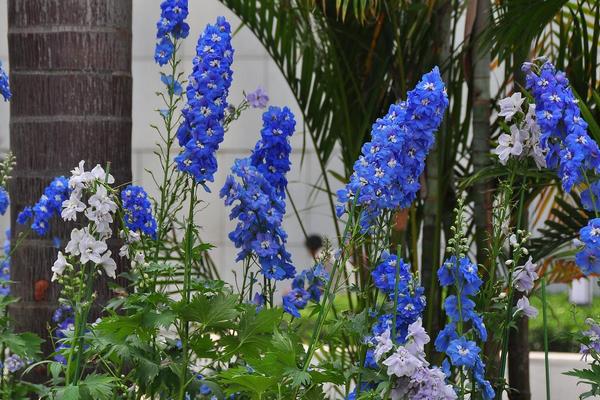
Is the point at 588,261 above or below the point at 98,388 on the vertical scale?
above

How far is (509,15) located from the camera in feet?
10.1

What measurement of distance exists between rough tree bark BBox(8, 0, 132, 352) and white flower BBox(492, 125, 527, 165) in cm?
123

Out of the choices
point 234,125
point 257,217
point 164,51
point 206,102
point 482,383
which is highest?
point 234,125

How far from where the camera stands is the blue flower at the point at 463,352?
209cm

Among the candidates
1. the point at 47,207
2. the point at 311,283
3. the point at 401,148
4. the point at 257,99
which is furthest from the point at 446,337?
the point at 257,99

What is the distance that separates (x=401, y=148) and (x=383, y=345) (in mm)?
363

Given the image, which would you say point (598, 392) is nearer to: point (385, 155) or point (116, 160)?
point (385, 155)

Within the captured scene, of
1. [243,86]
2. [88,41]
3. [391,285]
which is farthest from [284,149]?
[243,86]

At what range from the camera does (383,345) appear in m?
1.95

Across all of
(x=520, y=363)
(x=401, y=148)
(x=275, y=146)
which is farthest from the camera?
(x=520, y=363)

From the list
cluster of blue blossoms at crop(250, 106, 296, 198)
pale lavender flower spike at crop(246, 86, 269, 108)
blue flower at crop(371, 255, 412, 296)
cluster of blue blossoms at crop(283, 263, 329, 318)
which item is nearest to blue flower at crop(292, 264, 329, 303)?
cluster of blue blossoms at crop(283, 263, 329, 318)

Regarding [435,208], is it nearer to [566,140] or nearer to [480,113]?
[480,113]

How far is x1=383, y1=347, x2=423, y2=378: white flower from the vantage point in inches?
74.4

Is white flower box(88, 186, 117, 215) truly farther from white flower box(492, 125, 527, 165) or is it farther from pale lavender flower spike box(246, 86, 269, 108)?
pale lavender flower spike box(246, 86, 269, 108)
